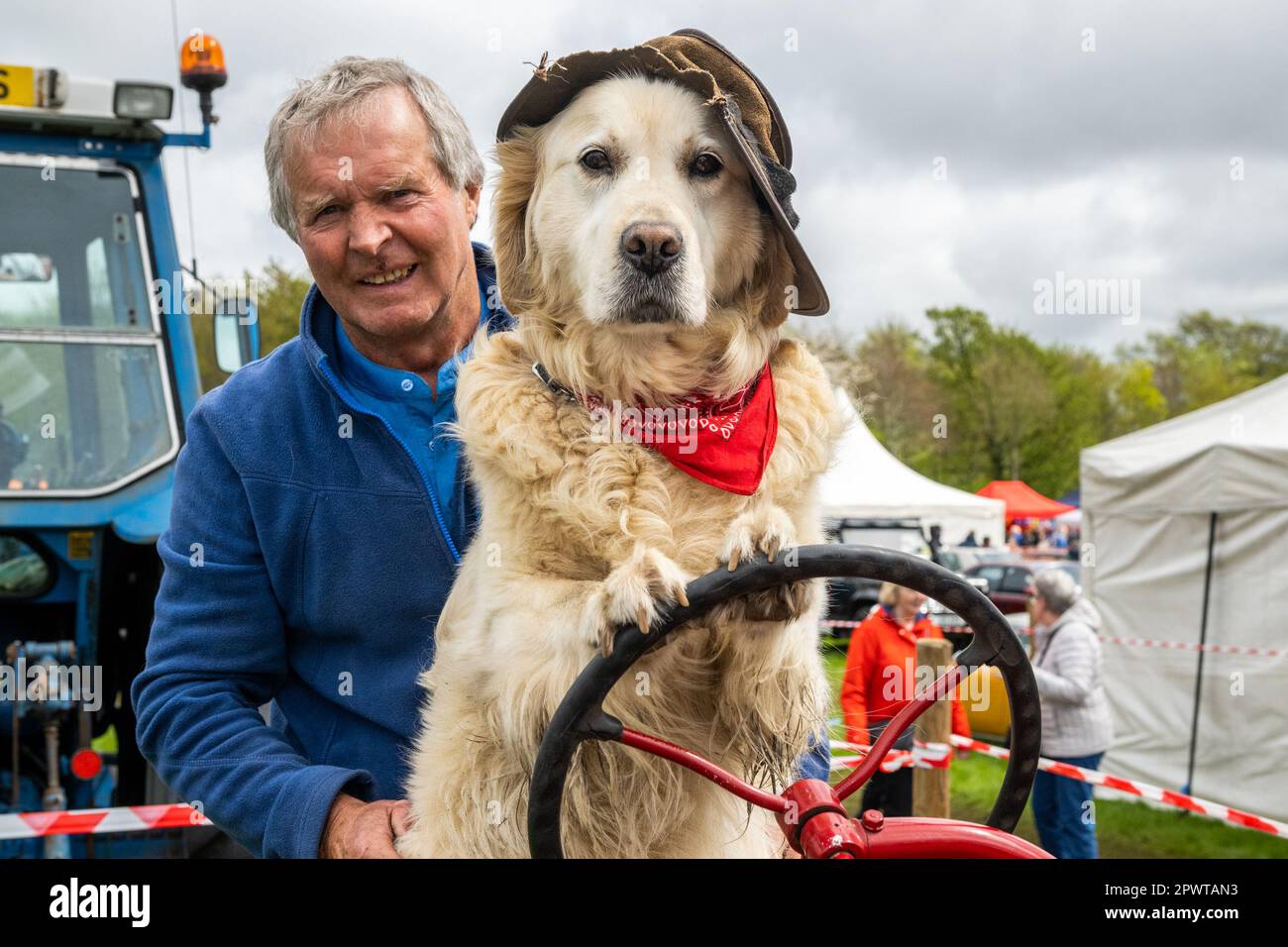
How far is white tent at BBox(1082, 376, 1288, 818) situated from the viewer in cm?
724

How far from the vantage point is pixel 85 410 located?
4.44 meters

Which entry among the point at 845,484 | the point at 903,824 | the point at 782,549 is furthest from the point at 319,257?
the point at 845,484

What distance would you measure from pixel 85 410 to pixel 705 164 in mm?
3383

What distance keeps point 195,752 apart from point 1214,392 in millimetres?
24422

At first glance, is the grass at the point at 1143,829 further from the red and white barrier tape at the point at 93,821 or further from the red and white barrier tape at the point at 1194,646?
the red and white barrier tape at the point at 93,821

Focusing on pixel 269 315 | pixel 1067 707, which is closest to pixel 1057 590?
pixel 1067 707

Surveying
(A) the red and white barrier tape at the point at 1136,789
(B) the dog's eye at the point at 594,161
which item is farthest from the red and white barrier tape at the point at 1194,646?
(B) the dog's eye at the point at 594,161

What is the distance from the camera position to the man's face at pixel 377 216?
1864mm

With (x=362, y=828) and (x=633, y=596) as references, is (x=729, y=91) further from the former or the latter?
(x=362, y=828)

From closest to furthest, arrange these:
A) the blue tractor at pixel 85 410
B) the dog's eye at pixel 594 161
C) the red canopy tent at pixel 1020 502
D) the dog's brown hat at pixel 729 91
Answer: the dog's brown hat at pixel 729 91
the dog's eye at pixel 594 161
the blue tractor at pixel 85 410
the red canopy tent at pixel 1020 502

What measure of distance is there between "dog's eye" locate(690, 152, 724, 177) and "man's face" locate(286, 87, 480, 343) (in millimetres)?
415

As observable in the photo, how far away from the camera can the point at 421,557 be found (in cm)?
197

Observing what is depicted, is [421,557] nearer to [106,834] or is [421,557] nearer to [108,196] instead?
[106,834]

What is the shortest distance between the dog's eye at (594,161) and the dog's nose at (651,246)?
0.15 m
